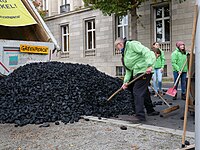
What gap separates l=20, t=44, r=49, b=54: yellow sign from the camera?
807 cm

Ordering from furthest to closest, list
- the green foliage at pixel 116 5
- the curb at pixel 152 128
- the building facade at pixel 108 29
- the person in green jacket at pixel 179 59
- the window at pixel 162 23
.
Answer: the window at pixel 162 23 < the building facade at pixel 108 29 < the green foliage at pixel 116 5 < the person in green jacket at pixel 179 59 < the curb at pixel 152 128

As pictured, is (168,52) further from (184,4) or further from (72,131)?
(72,131)

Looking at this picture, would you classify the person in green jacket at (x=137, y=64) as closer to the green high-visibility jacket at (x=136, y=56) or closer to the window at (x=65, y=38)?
the green high-visibility jacket at (x=136, y=56)

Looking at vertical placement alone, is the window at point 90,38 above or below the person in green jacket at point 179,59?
above

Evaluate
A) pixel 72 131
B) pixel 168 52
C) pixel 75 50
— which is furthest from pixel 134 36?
pixel 72 131

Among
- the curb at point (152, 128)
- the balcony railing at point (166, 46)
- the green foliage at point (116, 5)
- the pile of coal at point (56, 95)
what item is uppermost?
the green foliage at point (116, 5)

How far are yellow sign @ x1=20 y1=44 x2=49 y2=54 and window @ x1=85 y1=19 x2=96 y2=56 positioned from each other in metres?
18.8

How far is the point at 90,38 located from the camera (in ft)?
92.7

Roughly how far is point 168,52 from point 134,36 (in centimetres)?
247

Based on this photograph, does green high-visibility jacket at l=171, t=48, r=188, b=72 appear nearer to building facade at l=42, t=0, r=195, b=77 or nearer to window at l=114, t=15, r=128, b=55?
building facade at l=42, t=0, r=195, b=77

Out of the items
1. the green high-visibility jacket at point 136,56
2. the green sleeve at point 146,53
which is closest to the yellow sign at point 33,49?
the green high-visibility jacket at point 136,56

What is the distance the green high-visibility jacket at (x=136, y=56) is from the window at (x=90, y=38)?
21372 mm

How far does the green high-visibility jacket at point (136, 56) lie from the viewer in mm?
5841

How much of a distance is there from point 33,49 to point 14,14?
3.22 ft
